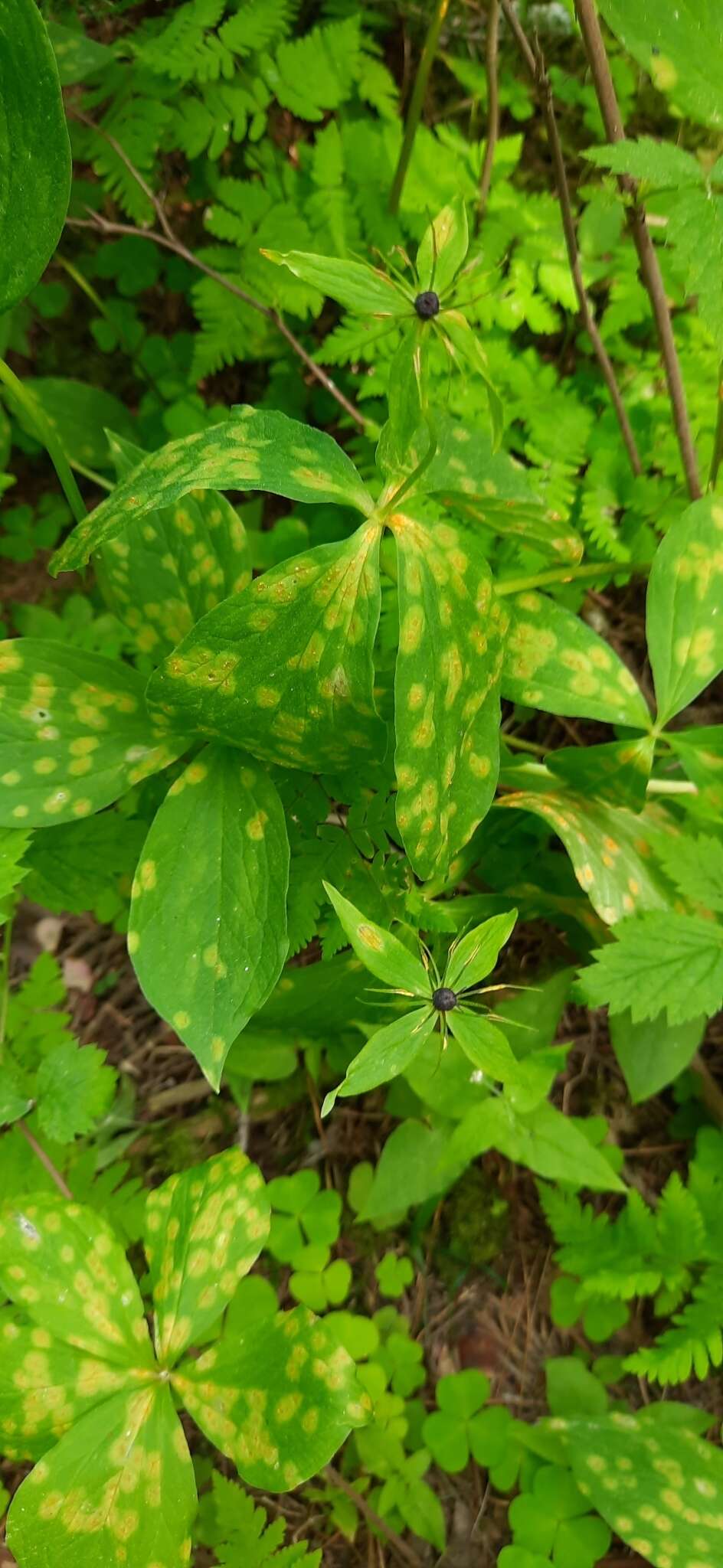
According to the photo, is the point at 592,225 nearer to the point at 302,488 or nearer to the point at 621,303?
the point at 621,303

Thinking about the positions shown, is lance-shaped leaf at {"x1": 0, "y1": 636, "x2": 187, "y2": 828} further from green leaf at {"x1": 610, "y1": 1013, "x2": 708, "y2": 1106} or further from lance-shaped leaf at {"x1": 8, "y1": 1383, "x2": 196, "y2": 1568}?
green leaf at {"x1": 610, "y1": 1013, "x2": 708, "y2": 1106}

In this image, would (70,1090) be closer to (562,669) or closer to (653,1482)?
(562,669)

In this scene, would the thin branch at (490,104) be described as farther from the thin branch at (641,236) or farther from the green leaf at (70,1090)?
the green leaf at (70,1090)

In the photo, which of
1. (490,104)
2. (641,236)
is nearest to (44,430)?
(641,236)

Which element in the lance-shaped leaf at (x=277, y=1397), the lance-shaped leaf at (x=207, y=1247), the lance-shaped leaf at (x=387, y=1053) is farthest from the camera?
the lance-shaped leaf at (x=207, y=1247)

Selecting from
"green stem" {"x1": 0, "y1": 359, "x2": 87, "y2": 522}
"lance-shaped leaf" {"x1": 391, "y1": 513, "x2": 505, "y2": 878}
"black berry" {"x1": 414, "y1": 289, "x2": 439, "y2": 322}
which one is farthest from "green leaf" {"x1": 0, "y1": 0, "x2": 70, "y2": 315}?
"lance-shaped leaf" {"x1": 391, "y1": 513, "x2": 505, "y2": 878}

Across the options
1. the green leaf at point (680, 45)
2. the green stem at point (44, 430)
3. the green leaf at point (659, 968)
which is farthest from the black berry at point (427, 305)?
the green leaf at point (659, 968)
